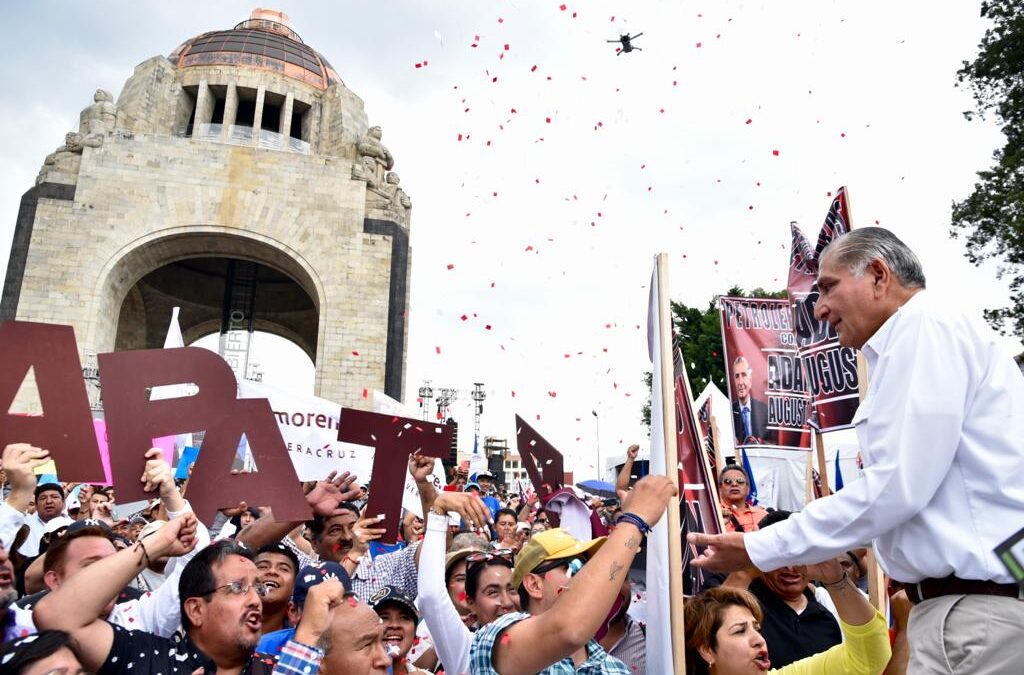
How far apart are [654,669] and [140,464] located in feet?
9.62

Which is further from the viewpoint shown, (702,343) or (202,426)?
(702,343)

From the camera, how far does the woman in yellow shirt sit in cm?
286

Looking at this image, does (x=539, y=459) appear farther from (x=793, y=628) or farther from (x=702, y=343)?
(x=702, y=343)

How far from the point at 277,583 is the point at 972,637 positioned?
11.0ft

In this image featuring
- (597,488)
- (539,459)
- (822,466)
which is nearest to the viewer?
(822,466)

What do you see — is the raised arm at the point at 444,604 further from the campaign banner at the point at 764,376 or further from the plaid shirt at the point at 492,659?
the campaign banner at the point at 764,376

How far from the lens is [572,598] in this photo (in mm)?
2184

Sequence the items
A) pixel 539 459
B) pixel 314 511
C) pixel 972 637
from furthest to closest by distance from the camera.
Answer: pixel 539 459, pixel 314 511, pixel 972 637

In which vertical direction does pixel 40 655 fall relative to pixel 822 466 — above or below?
below

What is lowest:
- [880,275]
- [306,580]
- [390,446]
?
[306,580]

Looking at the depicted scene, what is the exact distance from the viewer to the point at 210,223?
24531 mm

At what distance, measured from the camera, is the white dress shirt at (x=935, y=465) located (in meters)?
2.13

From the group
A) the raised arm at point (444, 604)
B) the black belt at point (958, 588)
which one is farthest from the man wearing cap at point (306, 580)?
the black belt at point (958, 588)

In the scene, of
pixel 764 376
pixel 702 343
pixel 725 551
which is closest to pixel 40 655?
pixel 725 551
